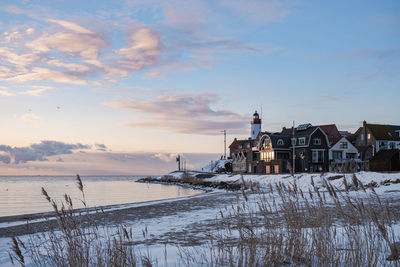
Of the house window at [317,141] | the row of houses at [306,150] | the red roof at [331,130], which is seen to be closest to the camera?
the row of houses at [306,150]

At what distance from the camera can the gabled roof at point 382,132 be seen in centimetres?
8000

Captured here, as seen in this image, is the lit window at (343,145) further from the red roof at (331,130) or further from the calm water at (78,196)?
the calm water at (78,196)

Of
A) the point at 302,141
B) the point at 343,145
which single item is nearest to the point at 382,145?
the point at 343,145

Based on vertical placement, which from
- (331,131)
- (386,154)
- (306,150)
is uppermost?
(331,131)

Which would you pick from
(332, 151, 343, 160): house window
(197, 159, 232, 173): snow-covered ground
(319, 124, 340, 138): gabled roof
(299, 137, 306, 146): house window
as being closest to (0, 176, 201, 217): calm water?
Answer: (299, 137, 306, 146): house window

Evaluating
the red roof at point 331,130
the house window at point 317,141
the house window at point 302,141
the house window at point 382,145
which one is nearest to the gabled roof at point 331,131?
the red roof at point 331,130

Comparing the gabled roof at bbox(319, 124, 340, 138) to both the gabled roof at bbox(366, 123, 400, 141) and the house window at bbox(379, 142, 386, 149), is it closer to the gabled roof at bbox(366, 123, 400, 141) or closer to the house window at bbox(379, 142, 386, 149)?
the gabled roof at bbox(366, 123, 400, 141)

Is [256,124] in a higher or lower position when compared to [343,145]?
higher

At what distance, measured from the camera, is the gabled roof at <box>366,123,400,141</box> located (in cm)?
8000

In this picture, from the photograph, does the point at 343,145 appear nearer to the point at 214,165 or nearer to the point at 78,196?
the point at 78,196

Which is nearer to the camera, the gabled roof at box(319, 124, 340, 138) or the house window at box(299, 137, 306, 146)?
the house window at box(299, 137, 306, 146)

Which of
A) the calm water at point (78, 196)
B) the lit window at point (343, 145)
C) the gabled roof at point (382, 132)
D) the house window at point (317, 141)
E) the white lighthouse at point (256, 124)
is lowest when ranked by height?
the calm water at point (78, 196)

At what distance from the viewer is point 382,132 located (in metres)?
81.1

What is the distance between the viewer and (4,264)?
27.1ft
